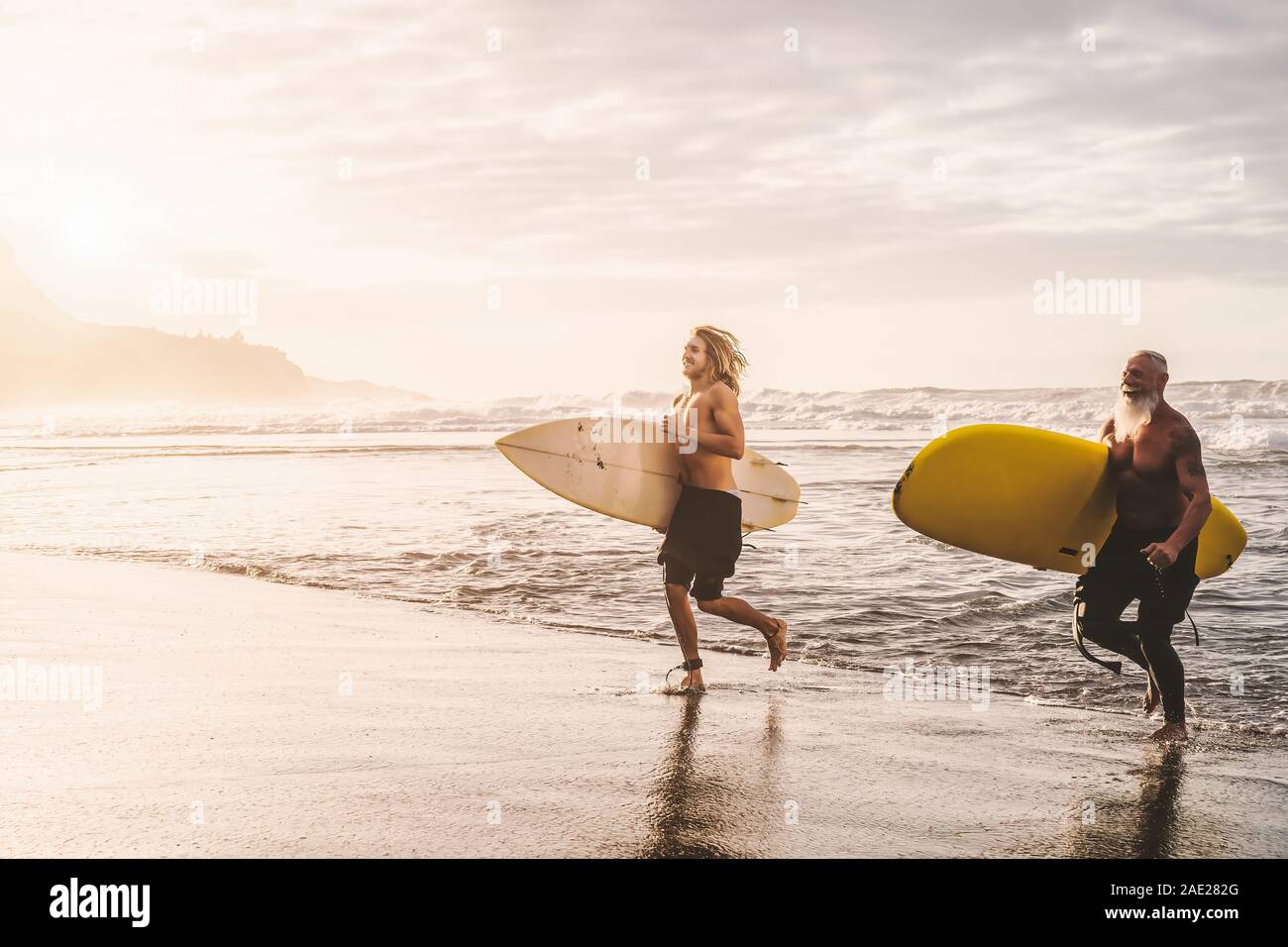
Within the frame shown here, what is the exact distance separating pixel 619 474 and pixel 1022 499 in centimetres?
234

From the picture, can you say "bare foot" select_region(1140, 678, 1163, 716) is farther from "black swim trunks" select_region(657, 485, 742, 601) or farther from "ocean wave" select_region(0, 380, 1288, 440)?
"ocean wave" select_region(0, 380, 1288, 440)

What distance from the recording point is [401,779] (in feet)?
11.9

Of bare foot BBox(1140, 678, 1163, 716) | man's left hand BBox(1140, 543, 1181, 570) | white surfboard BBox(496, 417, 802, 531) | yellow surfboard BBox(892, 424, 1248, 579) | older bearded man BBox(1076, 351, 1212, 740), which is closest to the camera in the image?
man's left hand BBox(1140, 543, 1181, 570)

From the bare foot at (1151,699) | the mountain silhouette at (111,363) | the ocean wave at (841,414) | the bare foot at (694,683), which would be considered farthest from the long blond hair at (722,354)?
the mountain silhouette at (111,363)

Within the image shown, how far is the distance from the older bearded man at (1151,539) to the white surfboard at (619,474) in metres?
2.45

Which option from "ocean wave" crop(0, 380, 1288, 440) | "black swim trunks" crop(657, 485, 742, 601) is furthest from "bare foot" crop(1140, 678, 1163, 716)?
"ocean wave" crop(0, 380, 1288, 440)

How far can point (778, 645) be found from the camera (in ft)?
17.3

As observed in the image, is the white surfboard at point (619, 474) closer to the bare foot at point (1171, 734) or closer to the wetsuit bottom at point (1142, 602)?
the wetsuit bottom at point (1142, 602)

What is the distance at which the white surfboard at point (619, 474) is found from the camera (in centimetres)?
621

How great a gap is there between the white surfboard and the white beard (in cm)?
245

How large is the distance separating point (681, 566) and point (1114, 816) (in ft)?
7.68

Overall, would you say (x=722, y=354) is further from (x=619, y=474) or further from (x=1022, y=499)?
(x=1022, y=499)

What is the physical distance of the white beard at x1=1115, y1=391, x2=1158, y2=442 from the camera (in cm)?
446

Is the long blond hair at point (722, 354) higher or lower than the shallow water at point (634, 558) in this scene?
higher
